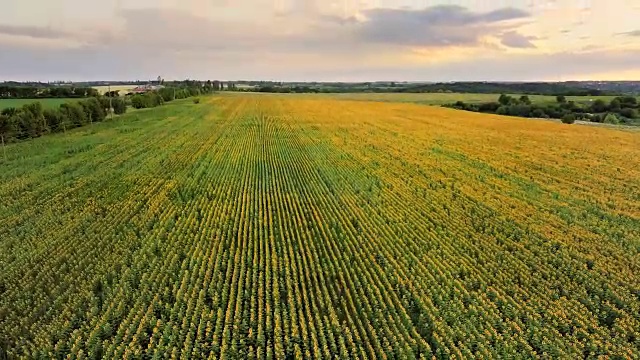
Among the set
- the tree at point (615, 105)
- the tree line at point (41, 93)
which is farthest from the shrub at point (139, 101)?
the tree at point (615, 105)

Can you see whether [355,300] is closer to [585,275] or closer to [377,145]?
[585,275]

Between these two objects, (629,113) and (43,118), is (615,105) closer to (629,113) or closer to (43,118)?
(629,113)

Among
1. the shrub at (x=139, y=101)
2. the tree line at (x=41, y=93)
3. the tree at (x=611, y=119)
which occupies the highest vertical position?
the tree line at (x=41, y=93)

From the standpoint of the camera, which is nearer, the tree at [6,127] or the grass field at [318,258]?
the grass field at [318,258]

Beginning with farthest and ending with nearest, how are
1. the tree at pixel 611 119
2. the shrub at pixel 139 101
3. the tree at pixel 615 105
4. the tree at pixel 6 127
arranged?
1. the shrub at pixel 139 101
2. the tree at pixel 615 105
3. the tree at pixel 611 119
4. the tree at pixel 6 127

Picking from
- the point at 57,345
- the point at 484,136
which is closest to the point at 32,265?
the point at 57,345

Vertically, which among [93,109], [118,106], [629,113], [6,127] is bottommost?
[629,113]

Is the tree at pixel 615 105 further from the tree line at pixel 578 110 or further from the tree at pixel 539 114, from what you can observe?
the tree at pixel 539 114

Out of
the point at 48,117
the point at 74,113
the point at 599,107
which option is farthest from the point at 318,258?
the point at 599,107
